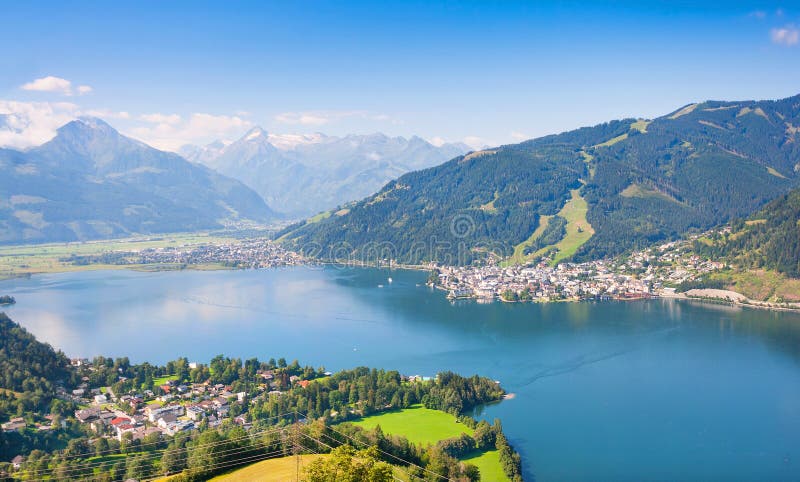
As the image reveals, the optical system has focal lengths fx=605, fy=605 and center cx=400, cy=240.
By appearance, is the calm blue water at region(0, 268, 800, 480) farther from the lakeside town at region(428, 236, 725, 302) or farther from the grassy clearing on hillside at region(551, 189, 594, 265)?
the grassy clearing on hillside at region(551, 189, 594, 265)

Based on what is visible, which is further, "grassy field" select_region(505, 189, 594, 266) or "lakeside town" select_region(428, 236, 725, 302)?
"grassy field" select_region(505, 189, 594, 266)

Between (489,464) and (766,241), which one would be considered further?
(766,241)

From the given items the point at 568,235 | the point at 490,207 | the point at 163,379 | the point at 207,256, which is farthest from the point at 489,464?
the point at 207,256

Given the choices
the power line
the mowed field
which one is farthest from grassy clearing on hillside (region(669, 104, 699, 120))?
the power line

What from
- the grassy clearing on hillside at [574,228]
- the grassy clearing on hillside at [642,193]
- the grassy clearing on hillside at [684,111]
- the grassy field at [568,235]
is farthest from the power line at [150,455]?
the grassy clearing on hillside at [684,111]

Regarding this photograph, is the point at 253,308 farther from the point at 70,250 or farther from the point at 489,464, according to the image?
the point at 70,250

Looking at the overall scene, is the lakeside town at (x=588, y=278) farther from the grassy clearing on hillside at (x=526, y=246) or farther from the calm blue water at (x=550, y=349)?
the calm blue water at (x=550, y=349)

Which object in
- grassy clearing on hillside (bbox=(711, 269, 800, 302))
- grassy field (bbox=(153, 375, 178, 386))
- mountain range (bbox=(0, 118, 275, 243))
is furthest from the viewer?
mountain range (bbox=(0, 118, 275, 243))
